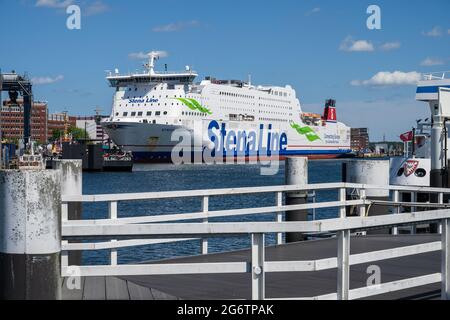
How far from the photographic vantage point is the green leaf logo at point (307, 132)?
110 metres

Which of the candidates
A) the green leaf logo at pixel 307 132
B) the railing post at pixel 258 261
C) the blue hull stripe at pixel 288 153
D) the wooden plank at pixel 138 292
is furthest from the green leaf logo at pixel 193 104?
the railing post at pixel 258 261

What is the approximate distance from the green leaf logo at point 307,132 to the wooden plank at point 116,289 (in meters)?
104

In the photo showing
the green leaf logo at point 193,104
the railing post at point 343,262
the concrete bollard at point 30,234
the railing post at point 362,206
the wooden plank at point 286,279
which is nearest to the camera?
the concrete bollard at point 30,234

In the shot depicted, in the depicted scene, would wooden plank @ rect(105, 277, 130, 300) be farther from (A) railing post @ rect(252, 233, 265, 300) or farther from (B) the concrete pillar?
(B) the concrete pillar

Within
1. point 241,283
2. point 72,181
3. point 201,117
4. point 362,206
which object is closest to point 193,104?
point 201,117

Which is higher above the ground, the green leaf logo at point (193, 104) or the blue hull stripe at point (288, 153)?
the green leaf logo at point (193, 104)

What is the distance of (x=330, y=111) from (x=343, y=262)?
125 meters

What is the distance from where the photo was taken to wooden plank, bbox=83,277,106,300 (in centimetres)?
582

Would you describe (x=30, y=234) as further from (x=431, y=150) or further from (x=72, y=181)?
(x=431, y=150)

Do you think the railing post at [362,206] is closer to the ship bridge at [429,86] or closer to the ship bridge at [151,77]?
the ship bridge at [429,86]

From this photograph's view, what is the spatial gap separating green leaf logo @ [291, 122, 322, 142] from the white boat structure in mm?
80817
